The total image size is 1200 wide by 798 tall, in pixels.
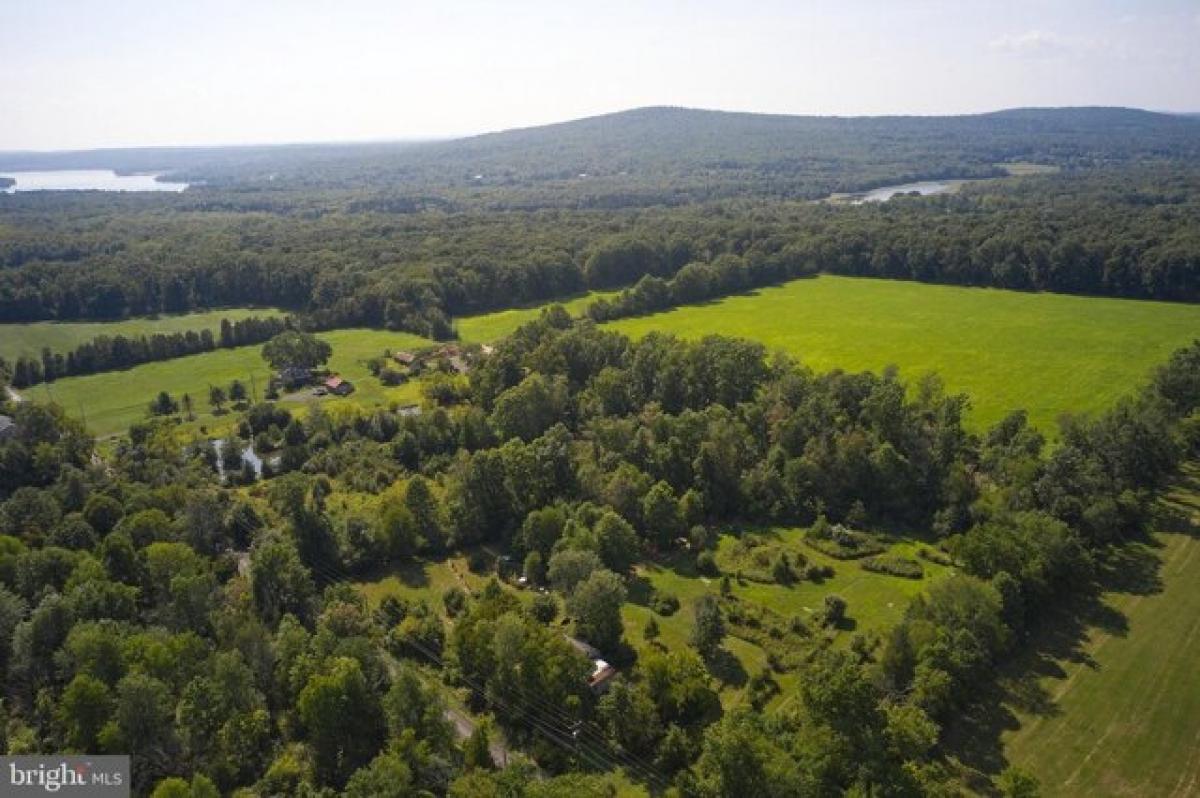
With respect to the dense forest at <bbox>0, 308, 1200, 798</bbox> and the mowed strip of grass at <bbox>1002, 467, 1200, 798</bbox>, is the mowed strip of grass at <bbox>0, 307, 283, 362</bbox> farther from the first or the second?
the mowed strip of grass at <bbox>1002, 467, 1200, 798</bbox>

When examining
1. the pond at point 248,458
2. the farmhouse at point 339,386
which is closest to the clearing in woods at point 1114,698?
the pond at point 248,458

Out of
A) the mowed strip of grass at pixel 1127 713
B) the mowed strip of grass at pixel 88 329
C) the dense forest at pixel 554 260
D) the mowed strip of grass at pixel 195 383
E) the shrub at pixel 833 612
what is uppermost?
the dense forest at pixel 554 260

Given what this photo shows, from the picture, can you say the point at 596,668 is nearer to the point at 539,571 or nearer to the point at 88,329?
the point at 539,571

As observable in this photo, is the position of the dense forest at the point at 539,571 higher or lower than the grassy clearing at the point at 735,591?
higher

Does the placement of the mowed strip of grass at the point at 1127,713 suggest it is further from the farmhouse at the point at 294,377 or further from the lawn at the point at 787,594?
the farmhouse at the point at 294,377

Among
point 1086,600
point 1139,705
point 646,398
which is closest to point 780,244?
point 646,398

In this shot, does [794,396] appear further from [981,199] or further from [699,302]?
[981,199]

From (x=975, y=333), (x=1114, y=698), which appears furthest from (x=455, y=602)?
(x=975, y=333)
